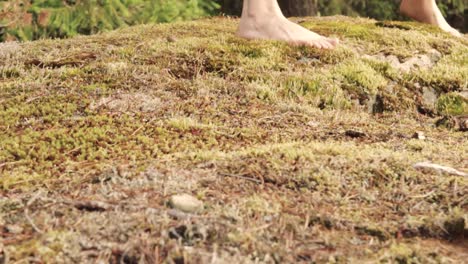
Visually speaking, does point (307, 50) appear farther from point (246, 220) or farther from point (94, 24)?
point (94, 24)

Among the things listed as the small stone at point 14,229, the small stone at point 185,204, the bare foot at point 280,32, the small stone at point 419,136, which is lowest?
the small stone at point 419,136

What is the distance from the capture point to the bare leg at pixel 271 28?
14.1ft

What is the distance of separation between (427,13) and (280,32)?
206 cm

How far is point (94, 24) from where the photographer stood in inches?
255

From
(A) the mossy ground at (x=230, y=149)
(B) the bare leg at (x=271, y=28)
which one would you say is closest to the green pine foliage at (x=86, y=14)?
(A) the mossy ground at (x=230, y=149)

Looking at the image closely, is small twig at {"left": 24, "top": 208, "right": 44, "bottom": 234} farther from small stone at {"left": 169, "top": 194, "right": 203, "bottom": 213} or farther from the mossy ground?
small stone at {"left": 169, "top": 194, "right": 203, "bottom": 213}

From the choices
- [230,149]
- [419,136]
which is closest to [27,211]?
[230,149]

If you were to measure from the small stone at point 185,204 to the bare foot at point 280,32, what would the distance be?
2.68 metres

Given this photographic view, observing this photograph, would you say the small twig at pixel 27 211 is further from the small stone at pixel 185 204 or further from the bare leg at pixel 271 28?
the bare leg at pixel 271 28

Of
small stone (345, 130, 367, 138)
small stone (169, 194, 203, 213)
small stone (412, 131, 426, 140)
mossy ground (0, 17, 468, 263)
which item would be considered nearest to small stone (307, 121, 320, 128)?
mossy ground (0, 17, 468, 263)

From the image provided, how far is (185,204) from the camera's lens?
1.75 m

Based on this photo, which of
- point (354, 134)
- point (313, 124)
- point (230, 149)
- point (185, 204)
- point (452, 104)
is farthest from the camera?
point (452, 104)

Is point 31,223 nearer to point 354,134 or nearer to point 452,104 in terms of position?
point 354,134

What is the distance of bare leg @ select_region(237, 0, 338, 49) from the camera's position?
4.30 m
